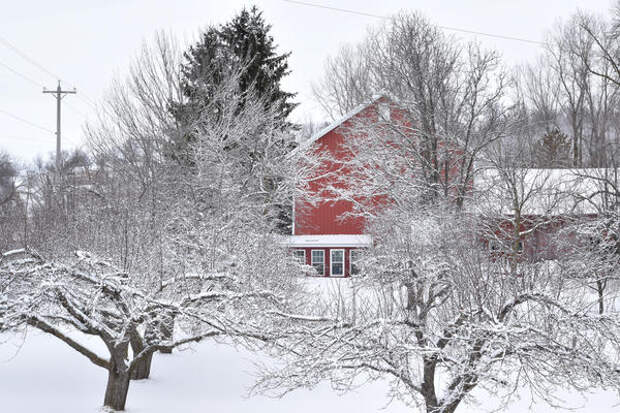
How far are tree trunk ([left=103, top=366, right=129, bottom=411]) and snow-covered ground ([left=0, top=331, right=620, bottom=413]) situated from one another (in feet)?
1.16

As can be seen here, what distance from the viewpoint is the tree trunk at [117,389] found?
11.7 metres

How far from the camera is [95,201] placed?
1359cm

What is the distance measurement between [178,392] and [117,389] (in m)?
2.05

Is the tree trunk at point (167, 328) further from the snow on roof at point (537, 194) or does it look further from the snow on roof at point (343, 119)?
the snow on roof at point (343, 119)

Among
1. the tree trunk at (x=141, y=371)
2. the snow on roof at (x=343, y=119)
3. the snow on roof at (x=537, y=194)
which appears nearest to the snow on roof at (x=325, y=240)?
the snow on roof at (x=343, y=119)

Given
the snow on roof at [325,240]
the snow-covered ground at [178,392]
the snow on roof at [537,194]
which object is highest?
the snow on roof at [537,194]

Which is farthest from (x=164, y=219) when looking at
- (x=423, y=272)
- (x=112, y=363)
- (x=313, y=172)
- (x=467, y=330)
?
(x=313, y=172)

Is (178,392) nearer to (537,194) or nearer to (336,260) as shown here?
(537,194)

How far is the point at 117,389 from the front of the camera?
11.7m

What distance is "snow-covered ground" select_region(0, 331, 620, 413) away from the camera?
41.0ft

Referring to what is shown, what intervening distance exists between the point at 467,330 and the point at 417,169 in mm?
16400

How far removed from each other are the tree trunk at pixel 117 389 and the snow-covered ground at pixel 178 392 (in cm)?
35

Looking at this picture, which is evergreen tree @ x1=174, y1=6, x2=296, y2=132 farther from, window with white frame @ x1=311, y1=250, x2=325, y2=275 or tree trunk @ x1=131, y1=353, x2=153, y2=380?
tree trunk @ x1=131, y1=353, x2=153, y2=380

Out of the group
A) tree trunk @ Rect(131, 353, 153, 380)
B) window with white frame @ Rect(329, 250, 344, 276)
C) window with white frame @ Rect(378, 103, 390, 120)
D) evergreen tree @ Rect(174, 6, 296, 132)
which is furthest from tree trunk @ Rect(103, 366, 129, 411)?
window with white frame @ Rect(329, 250, 344, 276)
